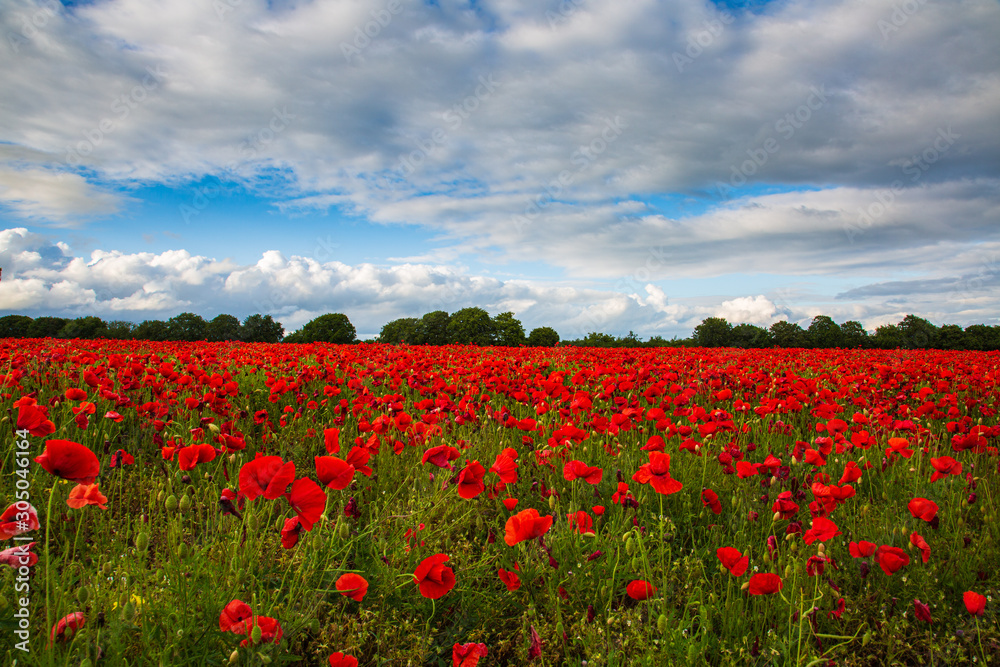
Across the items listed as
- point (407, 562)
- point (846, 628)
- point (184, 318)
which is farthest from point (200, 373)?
point (184, 318)

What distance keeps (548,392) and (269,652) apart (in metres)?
2.62

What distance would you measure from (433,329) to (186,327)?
1923 centimetres

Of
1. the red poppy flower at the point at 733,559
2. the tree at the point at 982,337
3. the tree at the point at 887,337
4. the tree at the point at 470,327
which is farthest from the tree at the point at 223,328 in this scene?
the tree at the point at 982,337

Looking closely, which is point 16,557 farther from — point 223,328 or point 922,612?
point 223,328

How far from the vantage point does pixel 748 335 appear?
38125 mm

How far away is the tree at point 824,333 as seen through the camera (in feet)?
120

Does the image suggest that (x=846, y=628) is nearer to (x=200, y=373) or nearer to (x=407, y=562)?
(x=407, y=562)

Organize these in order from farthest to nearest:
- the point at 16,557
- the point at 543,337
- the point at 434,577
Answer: the point at 543,337 < the point at 434,577 < the point at 16,557

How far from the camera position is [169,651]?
73.0 inches

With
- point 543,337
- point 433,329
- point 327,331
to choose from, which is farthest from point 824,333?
point 327,331

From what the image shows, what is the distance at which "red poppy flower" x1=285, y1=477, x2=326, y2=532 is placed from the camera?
179 cm

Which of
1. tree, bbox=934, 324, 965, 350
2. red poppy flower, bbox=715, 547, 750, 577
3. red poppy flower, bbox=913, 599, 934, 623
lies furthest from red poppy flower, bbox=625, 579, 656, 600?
tree, bbox=934, 324, 965, 350

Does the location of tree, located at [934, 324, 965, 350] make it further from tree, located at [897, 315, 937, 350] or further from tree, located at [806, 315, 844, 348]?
tree, located at [806, 315, 844, 348]

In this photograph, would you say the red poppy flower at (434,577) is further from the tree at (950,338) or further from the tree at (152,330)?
the tree at (950,338)
